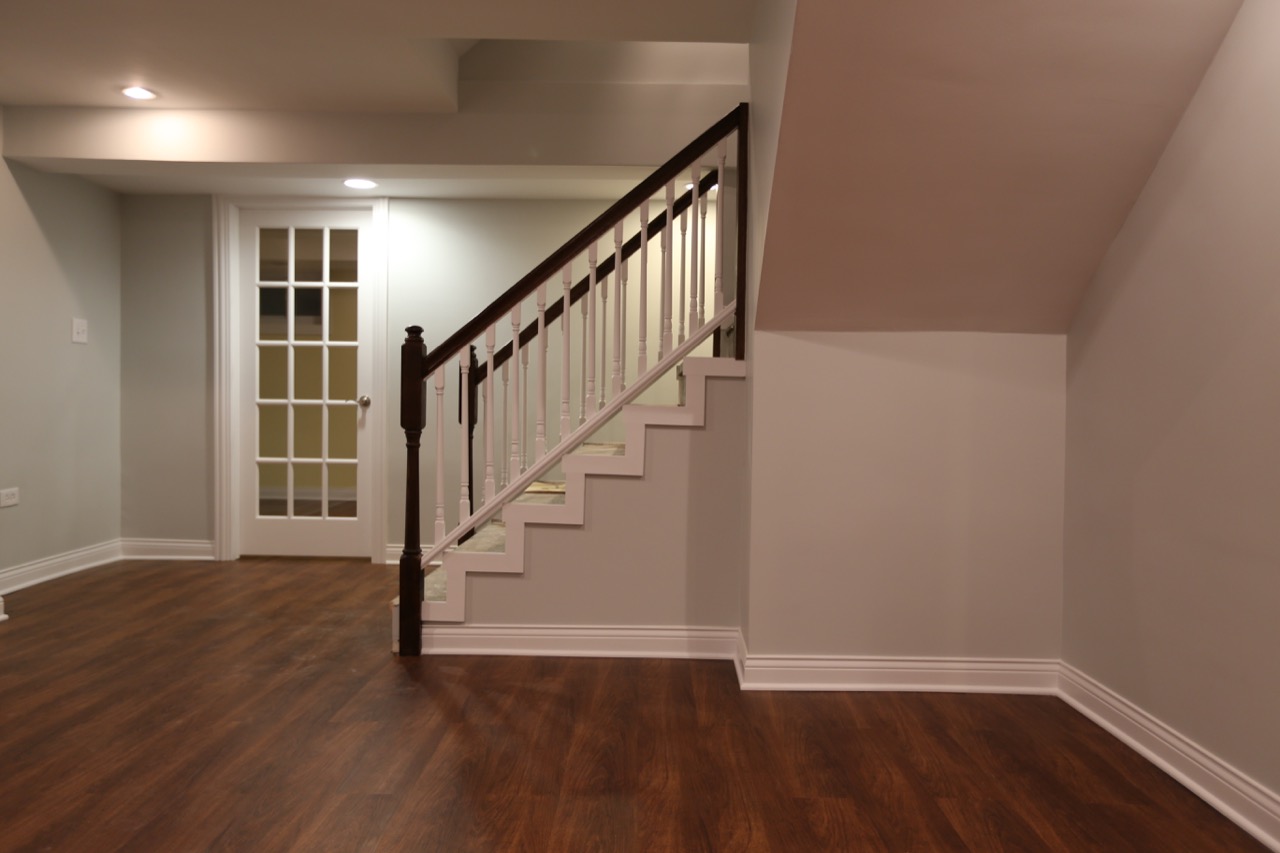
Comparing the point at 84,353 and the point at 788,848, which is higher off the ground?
the point at 84,353

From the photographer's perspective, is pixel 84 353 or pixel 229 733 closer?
pixel 229 733

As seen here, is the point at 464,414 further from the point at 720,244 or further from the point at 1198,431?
the point at 1198,431

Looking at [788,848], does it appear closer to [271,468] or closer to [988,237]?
[988,237]

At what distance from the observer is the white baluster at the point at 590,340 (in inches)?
126

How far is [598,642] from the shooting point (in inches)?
124

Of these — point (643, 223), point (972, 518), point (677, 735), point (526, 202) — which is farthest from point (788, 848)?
point (526, 202)

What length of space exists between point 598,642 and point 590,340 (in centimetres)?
112

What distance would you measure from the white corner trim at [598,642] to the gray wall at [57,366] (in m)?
2.57

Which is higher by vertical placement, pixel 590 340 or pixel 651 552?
pixel 590 340

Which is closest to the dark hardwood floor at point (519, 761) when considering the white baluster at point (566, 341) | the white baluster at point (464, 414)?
the white baluster at point (464, 414)

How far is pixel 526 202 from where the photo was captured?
4.98m

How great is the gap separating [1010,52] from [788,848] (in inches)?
73.1

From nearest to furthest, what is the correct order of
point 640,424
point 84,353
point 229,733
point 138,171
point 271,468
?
point 229,733 → point 640,424 → point 138,171 → point 84,353 → point 271,468

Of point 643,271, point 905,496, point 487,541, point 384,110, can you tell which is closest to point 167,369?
point 384,110
